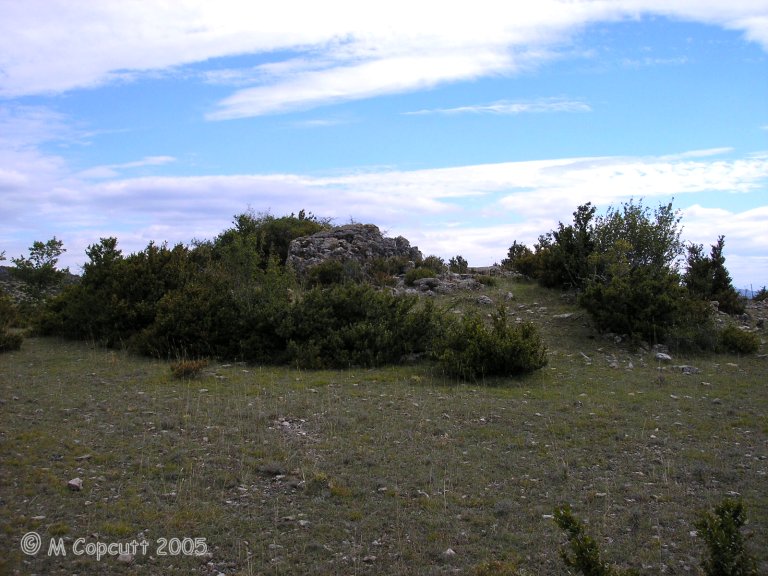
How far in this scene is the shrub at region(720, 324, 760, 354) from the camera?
13000 mm

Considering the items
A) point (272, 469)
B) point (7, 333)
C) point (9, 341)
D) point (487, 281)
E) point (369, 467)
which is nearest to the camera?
point (272, 469)

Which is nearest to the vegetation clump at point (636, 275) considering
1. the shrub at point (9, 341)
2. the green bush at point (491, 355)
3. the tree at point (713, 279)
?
the tree at point (713, 279)

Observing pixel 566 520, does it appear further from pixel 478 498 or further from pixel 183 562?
pixel 183 562

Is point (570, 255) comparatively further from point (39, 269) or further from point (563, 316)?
point (39, 269)

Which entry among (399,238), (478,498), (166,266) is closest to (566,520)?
(478,498)

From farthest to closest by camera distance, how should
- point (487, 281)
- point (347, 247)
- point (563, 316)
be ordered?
point (347, 247)
point (487, 281)
point (563, 316)

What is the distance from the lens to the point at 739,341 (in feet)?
42.9

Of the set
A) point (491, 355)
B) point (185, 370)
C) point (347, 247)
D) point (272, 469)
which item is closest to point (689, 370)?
point (491, 355)

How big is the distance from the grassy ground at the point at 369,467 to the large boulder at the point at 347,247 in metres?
9.74

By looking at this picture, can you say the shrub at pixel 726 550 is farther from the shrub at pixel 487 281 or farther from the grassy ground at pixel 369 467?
the shrub at pixel 487 281

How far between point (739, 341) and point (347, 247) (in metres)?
11.6

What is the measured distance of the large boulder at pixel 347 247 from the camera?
20297 mm

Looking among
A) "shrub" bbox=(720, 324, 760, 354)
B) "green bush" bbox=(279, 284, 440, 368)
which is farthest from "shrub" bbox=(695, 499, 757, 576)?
"shrub" bbox=(720, 324, 760, 354)

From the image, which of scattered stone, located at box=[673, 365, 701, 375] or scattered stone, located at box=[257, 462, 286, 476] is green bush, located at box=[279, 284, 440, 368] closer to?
scattered stone, located at box=[673, 365, 701, 375]
